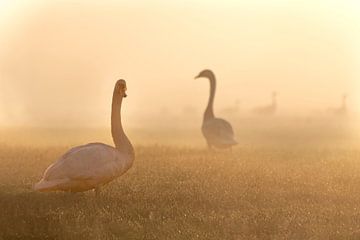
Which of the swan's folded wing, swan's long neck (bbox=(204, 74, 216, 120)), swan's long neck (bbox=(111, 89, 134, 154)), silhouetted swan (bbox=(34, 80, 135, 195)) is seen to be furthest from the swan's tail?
swan's long neck (bbox=(204, 74, 216, 120))

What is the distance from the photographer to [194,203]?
1145cm

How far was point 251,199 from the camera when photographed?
11.9 m

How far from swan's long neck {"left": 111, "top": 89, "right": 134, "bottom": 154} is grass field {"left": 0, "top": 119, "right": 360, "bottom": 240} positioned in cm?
79

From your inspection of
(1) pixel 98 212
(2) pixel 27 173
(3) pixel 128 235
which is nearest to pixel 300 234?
(3) pixel 128 235

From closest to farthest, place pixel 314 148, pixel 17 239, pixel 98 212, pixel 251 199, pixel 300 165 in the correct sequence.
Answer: pixel 17 239 < pixel 98 212 < pixel 251 199 < pixel 300 165 < pixel 314 148

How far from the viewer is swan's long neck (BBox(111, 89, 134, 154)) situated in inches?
482

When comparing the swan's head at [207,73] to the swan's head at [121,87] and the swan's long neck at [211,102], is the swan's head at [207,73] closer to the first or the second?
the swan's long neck at [211,102]

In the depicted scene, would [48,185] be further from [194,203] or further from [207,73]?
[207,73]

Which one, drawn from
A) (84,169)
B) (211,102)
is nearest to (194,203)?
(84,169)

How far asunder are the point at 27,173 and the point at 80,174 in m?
4.07

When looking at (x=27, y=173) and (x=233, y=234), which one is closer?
(x=233, y=234)

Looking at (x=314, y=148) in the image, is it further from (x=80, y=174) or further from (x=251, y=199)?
(x=80, y=174)

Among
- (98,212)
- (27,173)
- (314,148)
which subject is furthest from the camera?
(314,148)

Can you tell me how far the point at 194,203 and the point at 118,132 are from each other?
2.12m
